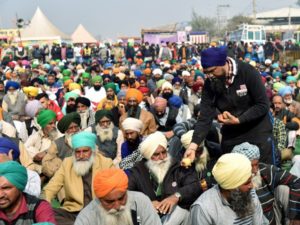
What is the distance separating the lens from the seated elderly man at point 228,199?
3.66 metres

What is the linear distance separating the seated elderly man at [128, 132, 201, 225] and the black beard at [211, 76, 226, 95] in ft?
3.01

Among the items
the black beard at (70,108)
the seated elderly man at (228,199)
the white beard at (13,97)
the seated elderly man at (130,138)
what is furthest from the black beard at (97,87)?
the seated elderly man at (228,199)

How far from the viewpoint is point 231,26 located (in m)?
93.2

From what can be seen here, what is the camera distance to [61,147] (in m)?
6.61

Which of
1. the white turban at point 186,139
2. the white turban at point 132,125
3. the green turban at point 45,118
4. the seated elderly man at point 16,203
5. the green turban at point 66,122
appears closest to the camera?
the seated elderly man at point 16,203

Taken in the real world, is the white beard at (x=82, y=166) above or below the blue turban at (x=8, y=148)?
below

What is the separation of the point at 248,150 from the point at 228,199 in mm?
650

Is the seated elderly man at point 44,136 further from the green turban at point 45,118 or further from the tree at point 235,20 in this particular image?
the tree at point 235,20

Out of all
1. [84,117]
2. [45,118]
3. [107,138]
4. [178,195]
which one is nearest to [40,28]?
[84,117]

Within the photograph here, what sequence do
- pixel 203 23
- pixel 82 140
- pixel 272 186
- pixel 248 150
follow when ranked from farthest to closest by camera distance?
pixel 203 23, pixel 82 140, pixel 272 186, pixel 248 150

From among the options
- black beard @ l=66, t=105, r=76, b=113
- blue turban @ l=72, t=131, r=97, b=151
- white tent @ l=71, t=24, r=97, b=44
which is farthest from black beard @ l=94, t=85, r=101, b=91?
white tent @ l=71, t=24, r=97, b=44

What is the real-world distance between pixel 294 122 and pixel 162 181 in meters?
3.38

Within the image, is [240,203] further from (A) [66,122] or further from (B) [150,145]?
(A) [66,122]

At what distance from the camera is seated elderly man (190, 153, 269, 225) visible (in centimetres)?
366
